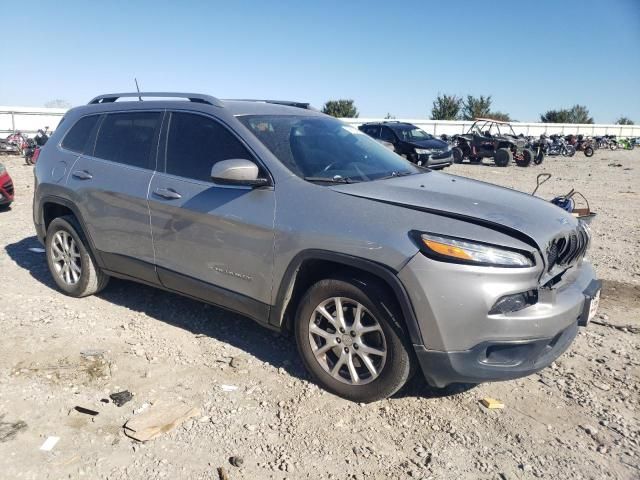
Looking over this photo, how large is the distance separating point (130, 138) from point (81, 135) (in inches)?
30.7

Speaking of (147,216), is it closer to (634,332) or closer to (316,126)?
(316,126)

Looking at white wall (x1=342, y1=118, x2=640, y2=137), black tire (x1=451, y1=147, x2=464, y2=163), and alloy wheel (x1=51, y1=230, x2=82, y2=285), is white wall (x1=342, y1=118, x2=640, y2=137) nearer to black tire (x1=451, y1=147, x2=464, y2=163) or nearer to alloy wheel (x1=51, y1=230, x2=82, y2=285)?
black tire (x1=451, y1=147, x2=464, y2=163)

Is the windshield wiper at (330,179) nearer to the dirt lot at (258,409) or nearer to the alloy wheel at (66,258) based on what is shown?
the dirt lot at (258,409)

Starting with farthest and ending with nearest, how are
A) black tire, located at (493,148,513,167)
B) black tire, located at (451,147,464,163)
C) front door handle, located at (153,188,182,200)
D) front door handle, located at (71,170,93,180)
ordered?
black tire, located at (451,147,464,163) → black tire, located at (493,148,513,167) → front door handle, located at (71,170,93,180) → front door handle, located at (153,188,182,200)

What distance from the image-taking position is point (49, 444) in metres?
2.82

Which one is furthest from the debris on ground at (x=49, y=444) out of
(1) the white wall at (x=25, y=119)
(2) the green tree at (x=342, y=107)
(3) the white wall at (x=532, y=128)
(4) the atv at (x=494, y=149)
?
(2) the green tree at (x=342, y=107)

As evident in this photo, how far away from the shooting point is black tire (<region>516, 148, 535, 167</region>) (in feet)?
69.1

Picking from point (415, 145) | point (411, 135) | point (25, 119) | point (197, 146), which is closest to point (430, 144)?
point (415, 145)

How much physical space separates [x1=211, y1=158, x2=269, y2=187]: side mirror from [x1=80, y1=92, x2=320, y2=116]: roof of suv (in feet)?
2.05

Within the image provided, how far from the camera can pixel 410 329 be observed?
2941mm

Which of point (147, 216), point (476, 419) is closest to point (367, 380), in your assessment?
point (476, 419)

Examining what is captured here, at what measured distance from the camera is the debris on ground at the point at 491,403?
3.26 m

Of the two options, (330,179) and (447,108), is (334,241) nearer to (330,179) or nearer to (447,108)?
(330,179)

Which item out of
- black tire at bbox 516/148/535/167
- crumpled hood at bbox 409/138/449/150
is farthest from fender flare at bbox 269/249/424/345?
black tire at bbox 516/148/535/167
